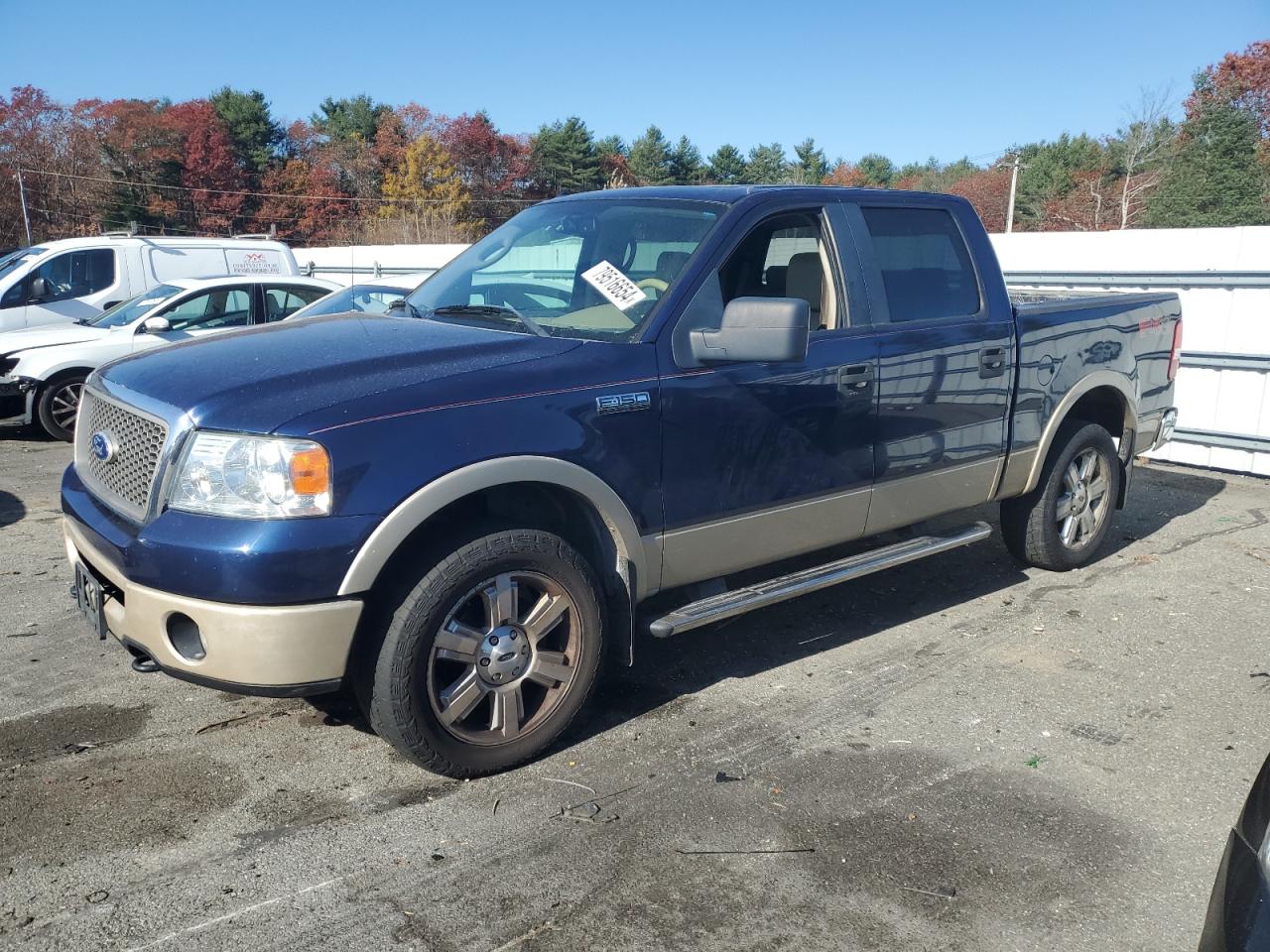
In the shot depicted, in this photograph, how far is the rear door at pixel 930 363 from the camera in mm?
4781

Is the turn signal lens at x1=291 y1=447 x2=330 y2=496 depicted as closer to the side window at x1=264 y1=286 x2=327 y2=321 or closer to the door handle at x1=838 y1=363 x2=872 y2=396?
the door handle at x1=838 y1=363 x2=872 y2=396

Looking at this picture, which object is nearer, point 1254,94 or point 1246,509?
point 1246,509

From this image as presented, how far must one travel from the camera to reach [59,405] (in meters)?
10.5

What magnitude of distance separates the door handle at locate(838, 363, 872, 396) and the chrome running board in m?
0.78

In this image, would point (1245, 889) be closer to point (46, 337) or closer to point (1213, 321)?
point (1213, 321)

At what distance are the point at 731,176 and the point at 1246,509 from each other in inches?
2689

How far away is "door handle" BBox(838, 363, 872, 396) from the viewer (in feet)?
14.8

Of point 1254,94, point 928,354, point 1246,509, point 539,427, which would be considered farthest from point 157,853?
point 1254,94

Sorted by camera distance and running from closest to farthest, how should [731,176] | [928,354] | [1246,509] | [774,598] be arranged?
[774,598]
[928,354]
[1246,509]
[731,176]

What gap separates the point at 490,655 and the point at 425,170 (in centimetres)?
6206

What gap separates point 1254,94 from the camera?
149ft

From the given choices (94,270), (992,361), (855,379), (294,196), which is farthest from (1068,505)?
(294,196)

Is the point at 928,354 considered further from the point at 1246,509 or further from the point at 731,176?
the point at 731,176

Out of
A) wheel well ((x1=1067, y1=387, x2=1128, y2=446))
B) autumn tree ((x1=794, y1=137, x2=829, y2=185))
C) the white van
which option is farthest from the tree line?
wheel well ((x1=1067, y1=387, x2=1128, y2=446))
